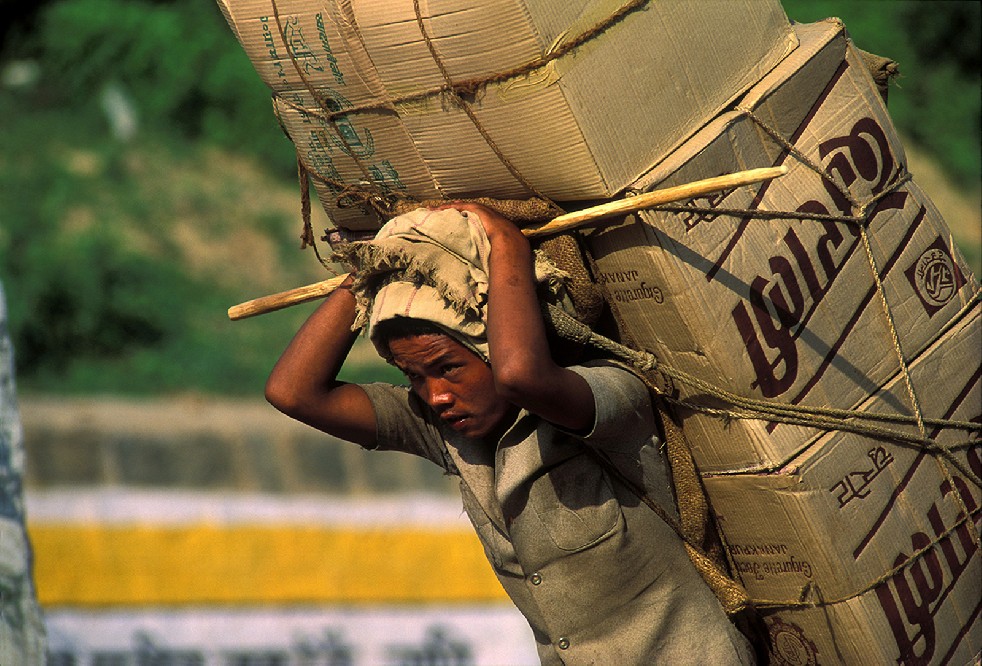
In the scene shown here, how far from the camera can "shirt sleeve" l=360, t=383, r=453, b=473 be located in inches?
108

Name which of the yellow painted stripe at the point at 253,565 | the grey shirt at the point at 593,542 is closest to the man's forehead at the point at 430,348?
the grey shirt at the point at 593,542

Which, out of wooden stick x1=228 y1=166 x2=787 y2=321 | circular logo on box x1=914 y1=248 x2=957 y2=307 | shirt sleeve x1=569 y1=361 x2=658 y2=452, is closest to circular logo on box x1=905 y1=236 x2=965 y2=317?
circular logo on box x1=914 y1=248 x2=957 y2=307

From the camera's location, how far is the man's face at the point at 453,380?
2396mm

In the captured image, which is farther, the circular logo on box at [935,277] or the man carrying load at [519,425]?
the circular logo on box at [935,277]

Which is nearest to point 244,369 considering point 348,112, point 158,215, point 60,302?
point 60,302

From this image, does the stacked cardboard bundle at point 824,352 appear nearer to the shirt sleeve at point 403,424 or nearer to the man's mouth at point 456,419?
the man's mouth at point 456,419

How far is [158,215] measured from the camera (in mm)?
8406

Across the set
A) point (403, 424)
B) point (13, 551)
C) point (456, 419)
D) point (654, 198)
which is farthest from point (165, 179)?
point (654, 198)

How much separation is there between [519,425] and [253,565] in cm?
371

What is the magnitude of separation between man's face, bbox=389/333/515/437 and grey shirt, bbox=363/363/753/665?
8cm

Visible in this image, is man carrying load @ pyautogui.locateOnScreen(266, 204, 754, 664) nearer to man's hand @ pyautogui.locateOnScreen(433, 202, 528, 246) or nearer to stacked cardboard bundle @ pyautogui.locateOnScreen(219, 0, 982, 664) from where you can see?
man's hand @ pyautogui.locateOnScreen(433, 202, 528, 246)

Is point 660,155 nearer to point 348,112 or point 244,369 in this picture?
point 348,112

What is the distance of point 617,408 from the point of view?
2389mm

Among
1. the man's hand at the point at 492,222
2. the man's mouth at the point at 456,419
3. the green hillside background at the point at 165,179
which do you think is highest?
the man's hand at the point at 492,222
